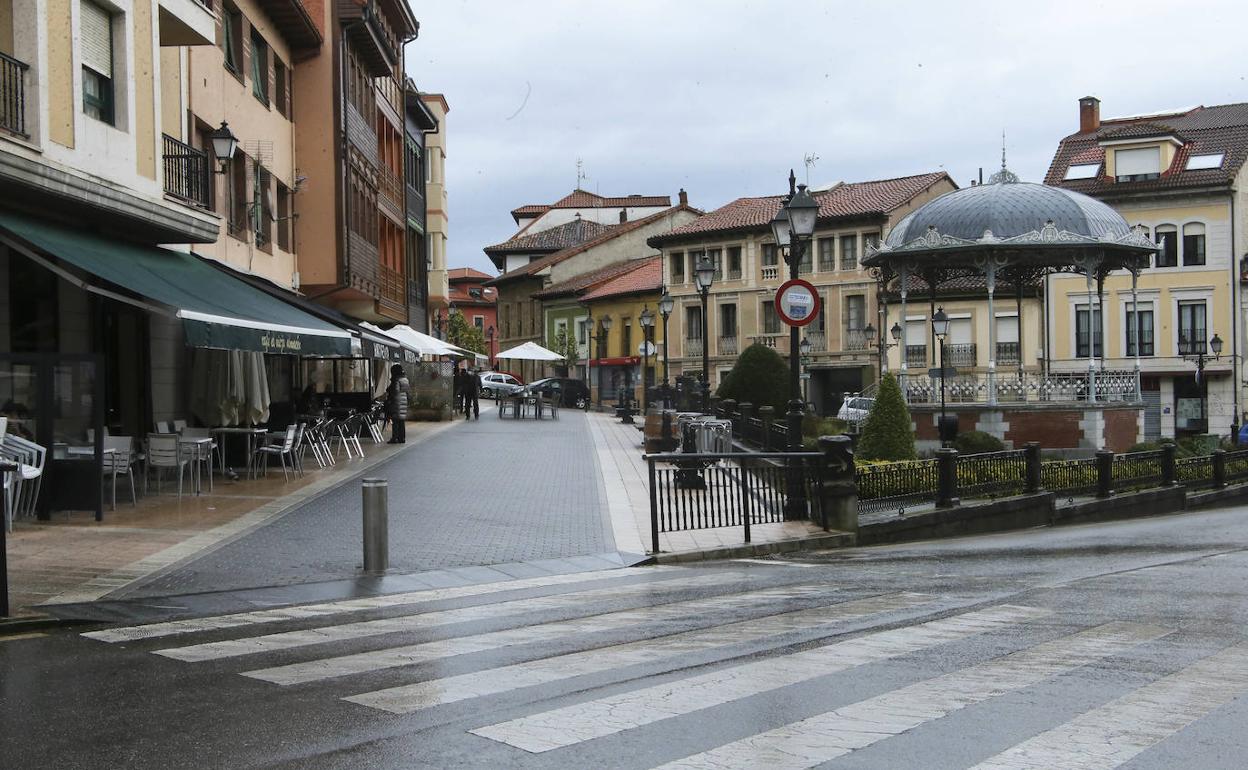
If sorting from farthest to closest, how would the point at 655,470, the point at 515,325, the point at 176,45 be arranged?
the point at 515,325 < the point at 176,45 < the point at 655,470

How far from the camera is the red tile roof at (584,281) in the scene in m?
74.9

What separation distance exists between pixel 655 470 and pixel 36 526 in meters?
6.52

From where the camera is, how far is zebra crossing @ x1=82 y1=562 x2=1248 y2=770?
5402 mm

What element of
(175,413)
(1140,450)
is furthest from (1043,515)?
(175,413)

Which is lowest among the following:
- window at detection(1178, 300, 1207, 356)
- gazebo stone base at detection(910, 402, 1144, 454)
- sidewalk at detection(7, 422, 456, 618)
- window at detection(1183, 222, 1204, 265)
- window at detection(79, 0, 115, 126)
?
sidewalk at detection(7, 422, 456, 618)

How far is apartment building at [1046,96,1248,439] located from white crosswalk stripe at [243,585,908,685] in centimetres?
4304

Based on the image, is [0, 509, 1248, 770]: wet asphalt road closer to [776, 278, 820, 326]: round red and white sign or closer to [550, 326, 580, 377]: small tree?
[776, 278, 820, 326]: round red and white sign

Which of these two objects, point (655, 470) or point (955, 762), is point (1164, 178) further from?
point (955, 762)

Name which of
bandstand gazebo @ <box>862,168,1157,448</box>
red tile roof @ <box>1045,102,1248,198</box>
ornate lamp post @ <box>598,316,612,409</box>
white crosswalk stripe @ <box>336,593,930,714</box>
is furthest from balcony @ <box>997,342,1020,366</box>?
white crosswalk stripe @ <box>336,593,930,714</box>

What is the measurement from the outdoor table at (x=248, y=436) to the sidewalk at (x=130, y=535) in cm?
61

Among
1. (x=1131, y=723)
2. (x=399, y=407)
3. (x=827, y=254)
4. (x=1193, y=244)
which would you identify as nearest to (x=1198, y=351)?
(x=1193, y=244)

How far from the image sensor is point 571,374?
7788 cm

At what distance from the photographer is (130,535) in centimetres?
1276

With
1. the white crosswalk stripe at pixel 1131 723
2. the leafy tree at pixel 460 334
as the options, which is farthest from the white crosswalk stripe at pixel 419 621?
the leafy tree at pixel 460 334
